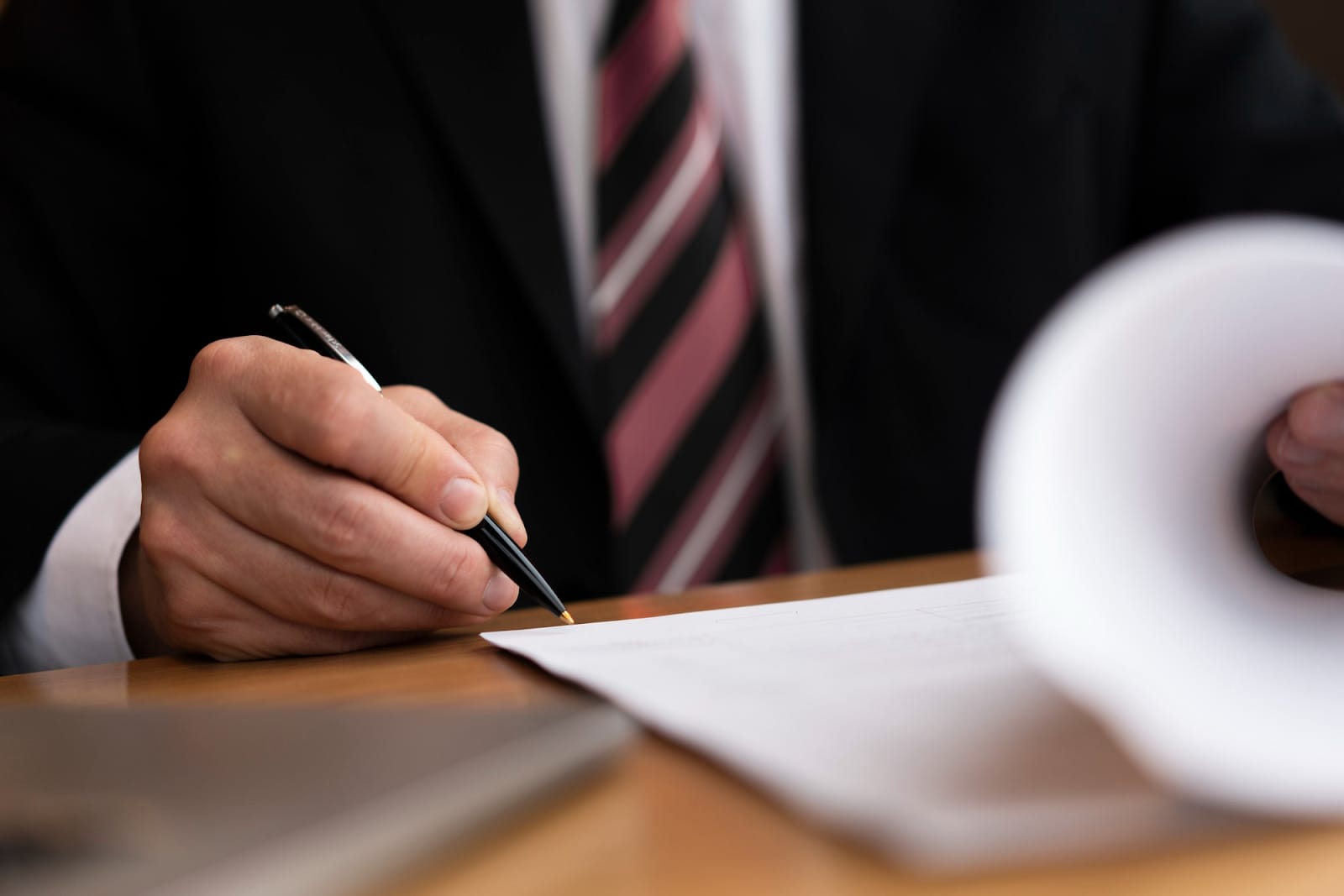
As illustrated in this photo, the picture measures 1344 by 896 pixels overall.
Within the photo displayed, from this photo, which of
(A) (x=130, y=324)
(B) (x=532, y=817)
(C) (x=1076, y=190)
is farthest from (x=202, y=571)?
(C) (x=1076, y=190)

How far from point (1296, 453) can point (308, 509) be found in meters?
0.37

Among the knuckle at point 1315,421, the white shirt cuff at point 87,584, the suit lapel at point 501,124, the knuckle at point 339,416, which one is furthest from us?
the suit lapel at point 501,124

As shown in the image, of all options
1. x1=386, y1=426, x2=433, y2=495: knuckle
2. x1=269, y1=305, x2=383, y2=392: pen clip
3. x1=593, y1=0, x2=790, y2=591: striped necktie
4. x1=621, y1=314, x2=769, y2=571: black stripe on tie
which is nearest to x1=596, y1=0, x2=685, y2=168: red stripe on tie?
x1=593, y1=0, x2=790, y2=591: striped necktie

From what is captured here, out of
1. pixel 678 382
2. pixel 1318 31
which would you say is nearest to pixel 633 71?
pixel 678 382

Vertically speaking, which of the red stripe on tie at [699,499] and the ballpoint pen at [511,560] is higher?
the ballpoint pen at [511,560]

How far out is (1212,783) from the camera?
0.19m

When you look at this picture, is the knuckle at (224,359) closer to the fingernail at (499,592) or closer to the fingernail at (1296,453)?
the fingernail at (499,592)

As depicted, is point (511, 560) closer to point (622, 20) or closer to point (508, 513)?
point (508, 513)

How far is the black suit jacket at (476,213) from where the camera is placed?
955 millimetres

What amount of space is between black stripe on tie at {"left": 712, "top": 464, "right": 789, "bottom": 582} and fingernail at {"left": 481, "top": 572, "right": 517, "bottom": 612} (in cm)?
51

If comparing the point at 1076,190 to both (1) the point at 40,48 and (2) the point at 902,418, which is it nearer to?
(2) the point at 902,418

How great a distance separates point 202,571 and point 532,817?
0.32 metres

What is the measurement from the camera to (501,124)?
0.96 meters

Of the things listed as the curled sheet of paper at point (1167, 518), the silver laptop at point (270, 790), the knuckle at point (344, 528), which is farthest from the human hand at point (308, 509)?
the curled sheet of paper at point (1167, 518)
